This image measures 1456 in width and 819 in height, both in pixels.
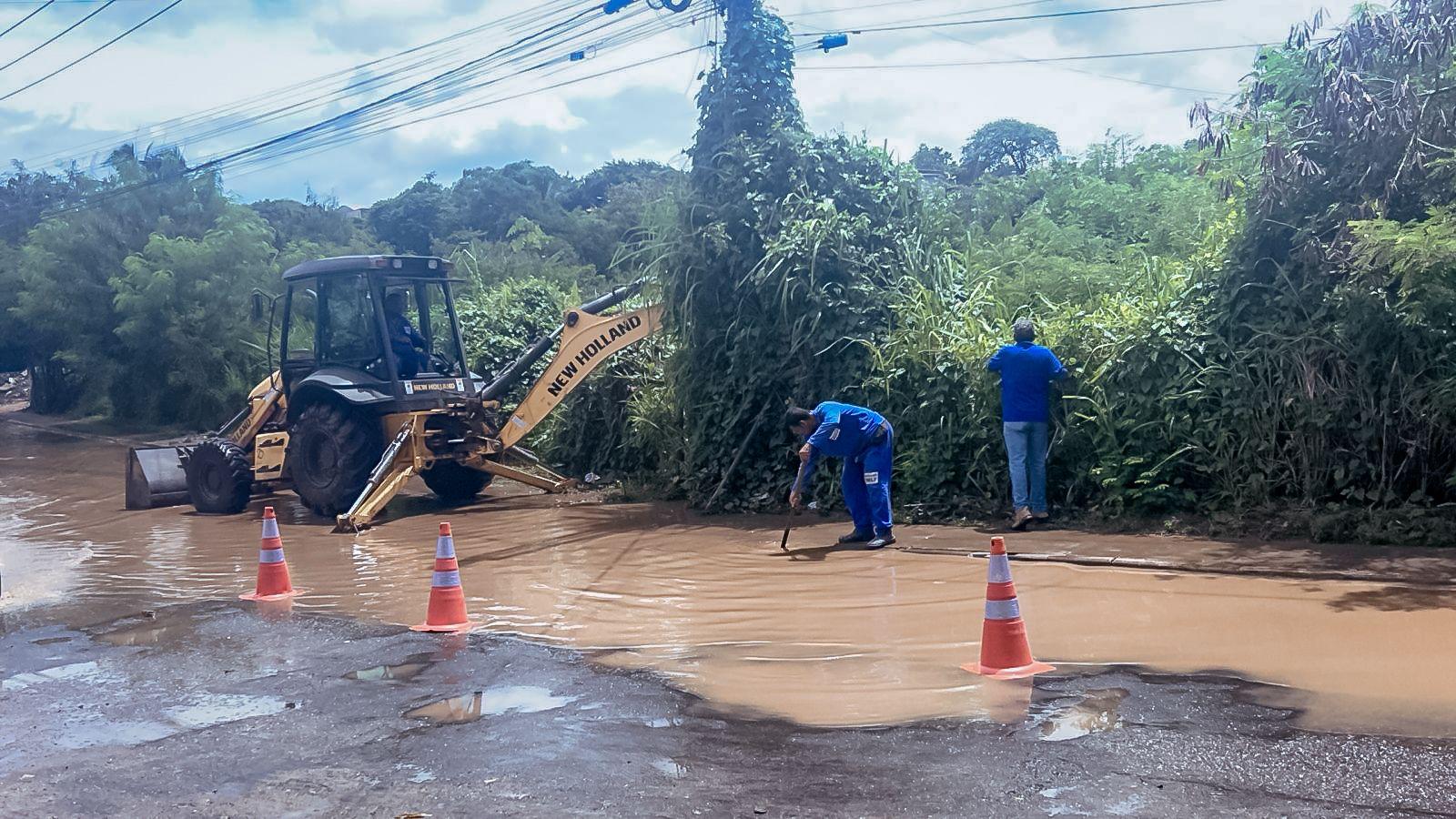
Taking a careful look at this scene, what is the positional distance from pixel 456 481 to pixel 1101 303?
8.18 metres

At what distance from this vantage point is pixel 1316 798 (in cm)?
401

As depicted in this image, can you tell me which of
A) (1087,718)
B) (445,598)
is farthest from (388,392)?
(1087,718)

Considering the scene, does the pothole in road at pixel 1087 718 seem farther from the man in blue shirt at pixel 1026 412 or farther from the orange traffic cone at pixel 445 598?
the man in blue shirt at pixel 1026 412

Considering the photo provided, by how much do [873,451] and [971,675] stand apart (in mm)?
4360

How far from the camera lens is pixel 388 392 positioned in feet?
45.2

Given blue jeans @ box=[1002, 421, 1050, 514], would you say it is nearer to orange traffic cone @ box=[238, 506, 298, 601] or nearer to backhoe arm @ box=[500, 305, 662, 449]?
backhoe arm @ box=[500, 305, 662, 449]

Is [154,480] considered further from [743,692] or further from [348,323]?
[743,692]

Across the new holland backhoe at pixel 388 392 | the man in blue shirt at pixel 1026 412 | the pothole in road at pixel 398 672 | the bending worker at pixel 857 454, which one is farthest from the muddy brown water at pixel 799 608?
the new holland backhoe at pixel 388 392

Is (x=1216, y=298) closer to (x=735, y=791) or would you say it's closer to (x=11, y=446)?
(x=735, y=791)

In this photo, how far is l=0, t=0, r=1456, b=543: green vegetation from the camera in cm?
877

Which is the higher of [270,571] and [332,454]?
[332,454]

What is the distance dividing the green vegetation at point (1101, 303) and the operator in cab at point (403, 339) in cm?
239

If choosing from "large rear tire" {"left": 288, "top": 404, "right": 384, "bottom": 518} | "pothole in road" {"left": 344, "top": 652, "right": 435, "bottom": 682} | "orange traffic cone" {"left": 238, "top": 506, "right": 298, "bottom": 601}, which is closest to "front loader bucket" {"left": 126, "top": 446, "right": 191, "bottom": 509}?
Answer: "large rear tire" {"left": 288, "top": 404, "right": 384, "bottom": 518}

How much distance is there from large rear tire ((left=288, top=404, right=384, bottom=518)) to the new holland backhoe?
15mm
